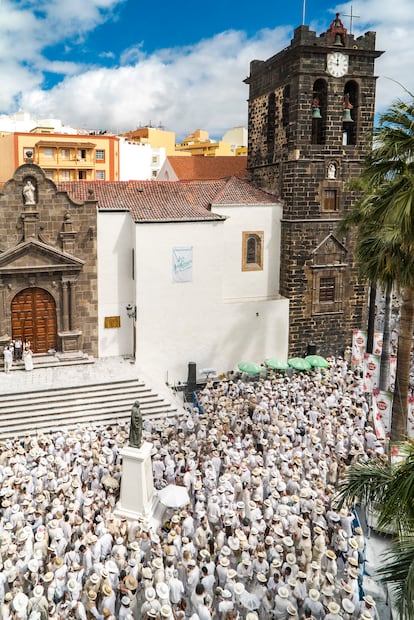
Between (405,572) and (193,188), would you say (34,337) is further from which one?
(405,572)

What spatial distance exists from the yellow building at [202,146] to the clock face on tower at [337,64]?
152 feet

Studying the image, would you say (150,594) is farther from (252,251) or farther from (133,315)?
(252,251)

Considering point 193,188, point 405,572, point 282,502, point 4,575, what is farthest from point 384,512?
point 193,188

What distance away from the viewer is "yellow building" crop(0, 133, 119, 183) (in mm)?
47406

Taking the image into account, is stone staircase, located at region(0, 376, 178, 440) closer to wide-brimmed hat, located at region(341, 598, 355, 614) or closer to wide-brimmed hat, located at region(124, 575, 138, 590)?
wide-brimmed hat, located at region(124, 575, 138, 590)

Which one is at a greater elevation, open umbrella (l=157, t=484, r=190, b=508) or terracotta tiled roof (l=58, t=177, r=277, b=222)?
terracotta tiled roof (l=58, t=177, r=277, b=222)

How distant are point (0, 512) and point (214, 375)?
483 inches

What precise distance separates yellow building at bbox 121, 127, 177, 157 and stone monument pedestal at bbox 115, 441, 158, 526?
5872cm

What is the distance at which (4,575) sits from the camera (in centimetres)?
1060

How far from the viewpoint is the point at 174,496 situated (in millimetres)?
13438

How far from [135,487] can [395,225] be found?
8.80 metres

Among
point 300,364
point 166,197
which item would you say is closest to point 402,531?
point 300,364

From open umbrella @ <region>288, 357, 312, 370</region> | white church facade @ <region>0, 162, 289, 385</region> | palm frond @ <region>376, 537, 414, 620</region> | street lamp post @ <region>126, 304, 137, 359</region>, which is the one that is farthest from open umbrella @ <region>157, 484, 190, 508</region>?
open umbrella @ <region>288, 357, 312, 370</region>

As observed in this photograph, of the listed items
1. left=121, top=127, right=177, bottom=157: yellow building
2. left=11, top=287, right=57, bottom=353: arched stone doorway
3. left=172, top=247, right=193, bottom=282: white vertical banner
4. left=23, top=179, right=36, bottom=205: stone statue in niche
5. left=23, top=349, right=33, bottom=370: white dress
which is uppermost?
left=121, top=127, right=177, bottom=157: yellow building
